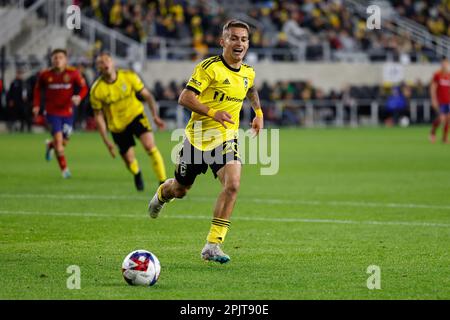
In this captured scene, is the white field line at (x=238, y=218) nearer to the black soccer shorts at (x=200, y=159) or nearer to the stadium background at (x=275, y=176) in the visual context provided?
the stadium background at (x=275, y=176)

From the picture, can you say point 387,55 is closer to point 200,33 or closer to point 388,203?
point 200,33

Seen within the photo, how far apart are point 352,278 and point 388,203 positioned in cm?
738

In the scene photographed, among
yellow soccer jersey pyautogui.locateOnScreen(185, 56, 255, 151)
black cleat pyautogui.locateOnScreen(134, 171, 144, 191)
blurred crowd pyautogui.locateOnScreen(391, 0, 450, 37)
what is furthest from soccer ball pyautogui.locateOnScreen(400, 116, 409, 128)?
yellow soccer jersey pyautogui.locateOnScreen(185, 56, 255, 151)

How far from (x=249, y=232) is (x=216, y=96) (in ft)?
8.40

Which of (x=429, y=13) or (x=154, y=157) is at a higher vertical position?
(x=429, y=13)

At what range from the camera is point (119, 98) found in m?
18.4

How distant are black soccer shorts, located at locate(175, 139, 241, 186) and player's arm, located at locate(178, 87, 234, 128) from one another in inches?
18.8

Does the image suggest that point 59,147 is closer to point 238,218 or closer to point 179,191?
point 238,218

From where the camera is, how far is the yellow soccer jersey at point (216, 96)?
11.0 metres

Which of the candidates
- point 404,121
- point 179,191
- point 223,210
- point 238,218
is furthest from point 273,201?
point 404,121

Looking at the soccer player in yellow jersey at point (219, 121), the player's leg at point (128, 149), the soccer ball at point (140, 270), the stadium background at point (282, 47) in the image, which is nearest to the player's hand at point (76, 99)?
the player's leg at point (128, 149)

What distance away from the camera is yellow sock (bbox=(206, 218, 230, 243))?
10500 millimetres

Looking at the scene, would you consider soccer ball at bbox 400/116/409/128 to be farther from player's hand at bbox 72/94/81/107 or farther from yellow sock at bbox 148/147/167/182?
yellow sock at bbox 148/147/167/182

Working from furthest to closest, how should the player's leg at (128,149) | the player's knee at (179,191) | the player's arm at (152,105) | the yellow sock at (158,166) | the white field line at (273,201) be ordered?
the player's leg at (128,149), the yellow sock at (158,166), the player's arm at (152,105), the white field line at (273,201), the player's knee at (179,191)
